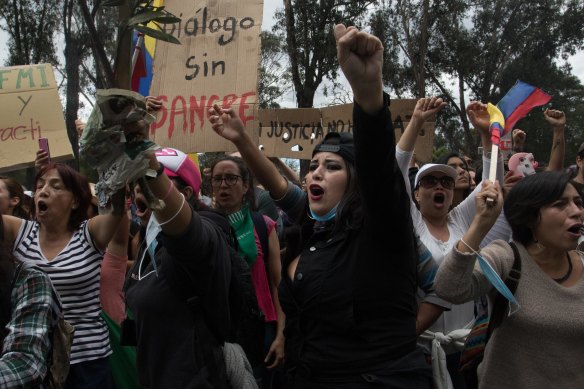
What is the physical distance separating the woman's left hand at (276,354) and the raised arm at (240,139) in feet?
3.42

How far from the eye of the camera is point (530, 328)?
2223 mm

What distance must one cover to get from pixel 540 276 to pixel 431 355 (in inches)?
24.1

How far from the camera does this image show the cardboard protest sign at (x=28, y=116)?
4047 mm

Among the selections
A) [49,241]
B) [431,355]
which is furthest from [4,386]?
[431,355]

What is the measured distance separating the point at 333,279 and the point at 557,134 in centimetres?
300

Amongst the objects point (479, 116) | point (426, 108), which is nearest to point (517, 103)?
point (479, 116)

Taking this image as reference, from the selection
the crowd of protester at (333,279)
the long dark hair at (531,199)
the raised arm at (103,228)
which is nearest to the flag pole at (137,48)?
the crowd of protester at (333,279)

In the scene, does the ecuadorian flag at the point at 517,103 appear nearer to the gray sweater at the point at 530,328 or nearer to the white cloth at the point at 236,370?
the gray sweater at the point at 530,328

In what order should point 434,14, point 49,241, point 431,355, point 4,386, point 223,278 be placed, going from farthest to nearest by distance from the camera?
point 434,14 → point 49,241 → point 431,355 → point 223,278 → point 4,386

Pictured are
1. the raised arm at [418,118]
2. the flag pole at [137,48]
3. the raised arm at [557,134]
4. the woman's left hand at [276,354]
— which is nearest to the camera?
the flag pole at [137,48]

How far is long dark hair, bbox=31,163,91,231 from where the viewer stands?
3076 mm

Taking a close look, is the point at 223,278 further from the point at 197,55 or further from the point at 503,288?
the point at 197,55

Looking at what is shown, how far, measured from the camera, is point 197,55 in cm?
346

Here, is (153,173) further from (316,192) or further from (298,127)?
(298,127)
